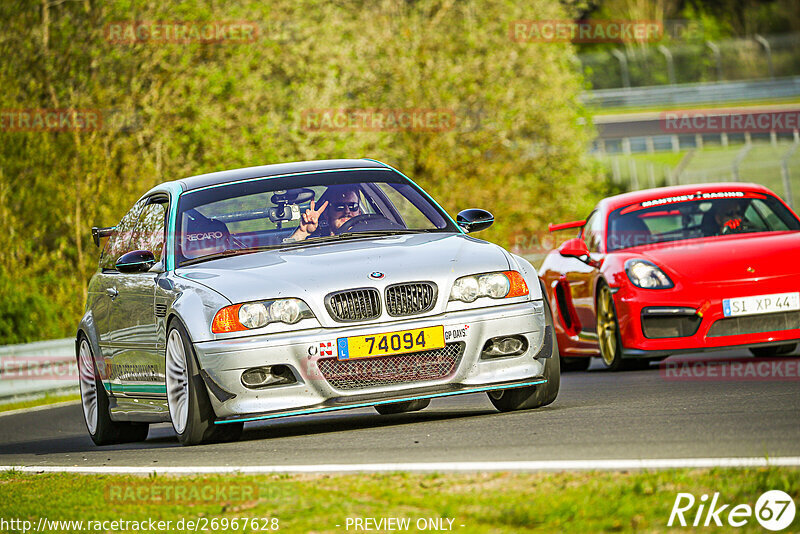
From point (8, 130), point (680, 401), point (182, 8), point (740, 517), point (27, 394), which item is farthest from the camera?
point (182, 8)

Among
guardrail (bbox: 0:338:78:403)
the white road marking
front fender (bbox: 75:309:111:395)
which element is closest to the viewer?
the white road marking

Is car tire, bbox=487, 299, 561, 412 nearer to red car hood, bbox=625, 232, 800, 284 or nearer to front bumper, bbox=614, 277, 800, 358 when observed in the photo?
front bumper, bbox=614, 277, 800, 358

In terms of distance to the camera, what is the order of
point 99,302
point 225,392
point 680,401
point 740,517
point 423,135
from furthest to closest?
1. point 423,135
2. point 99,302
3. point 680,401
4. point 225,392
5. point 740,517

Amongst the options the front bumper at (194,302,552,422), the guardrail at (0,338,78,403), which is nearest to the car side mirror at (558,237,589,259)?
the front bumper at (194,302,552,422)

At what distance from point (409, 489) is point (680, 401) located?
3.21 m

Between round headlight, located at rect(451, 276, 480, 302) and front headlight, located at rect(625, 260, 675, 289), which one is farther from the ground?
round headlight, located at rect(451, 276, 480, 302)

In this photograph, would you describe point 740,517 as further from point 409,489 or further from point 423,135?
point 423,135

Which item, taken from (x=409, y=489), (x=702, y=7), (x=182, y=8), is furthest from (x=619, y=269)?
(x=702, y=7)

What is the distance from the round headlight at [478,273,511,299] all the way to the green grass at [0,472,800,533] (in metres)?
2.13

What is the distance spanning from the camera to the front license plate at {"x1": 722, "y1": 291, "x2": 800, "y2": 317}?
1109cm

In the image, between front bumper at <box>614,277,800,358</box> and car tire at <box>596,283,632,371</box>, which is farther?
car tire at <box>596,283,632,371</box>

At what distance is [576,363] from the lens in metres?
13.7

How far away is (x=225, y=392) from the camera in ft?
25.3

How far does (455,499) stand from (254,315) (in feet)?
9.06
